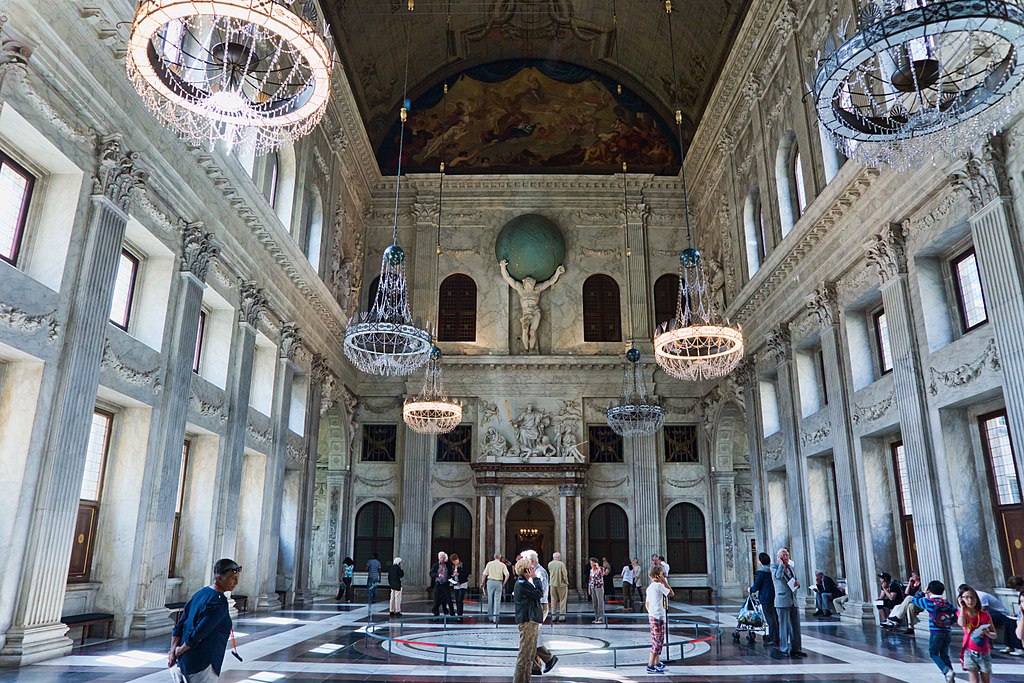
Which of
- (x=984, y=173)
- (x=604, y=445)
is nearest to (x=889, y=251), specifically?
(x=984, y=173)

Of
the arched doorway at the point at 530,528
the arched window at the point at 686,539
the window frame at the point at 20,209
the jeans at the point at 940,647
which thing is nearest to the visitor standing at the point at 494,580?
the jeans at the point at 940,647

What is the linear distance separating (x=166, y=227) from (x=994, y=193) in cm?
1197

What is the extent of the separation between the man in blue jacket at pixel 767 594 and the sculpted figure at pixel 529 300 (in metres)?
14.9

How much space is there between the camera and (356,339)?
613 inches

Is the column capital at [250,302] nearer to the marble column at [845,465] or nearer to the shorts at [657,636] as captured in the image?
the shorts at [657,636]

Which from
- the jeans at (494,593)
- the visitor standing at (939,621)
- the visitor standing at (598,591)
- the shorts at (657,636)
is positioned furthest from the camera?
the visitor standing at (598,591)

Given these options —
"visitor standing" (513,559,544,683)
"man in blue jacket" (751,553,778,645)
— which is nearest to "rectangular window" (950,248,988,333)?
"man in blue jacket" (751,553,778,645)

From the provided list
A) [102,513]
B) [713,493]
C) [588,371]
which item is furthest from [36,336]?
[713,493]

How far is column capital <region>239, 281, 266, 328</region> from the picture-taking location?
14.8 metres

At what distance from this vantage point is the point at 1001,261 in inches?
385

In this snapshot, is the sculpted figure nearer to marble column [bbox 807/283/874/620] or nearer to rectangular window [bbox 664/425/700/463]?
rectangular window [bbox 664/425/700/463]

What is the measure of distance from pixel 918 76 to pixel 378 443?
61.9 ft

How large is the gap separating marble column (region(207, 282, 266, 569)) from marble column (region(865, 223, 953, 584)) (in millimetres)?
11625

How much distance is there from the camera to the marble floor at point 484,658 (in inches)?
294
